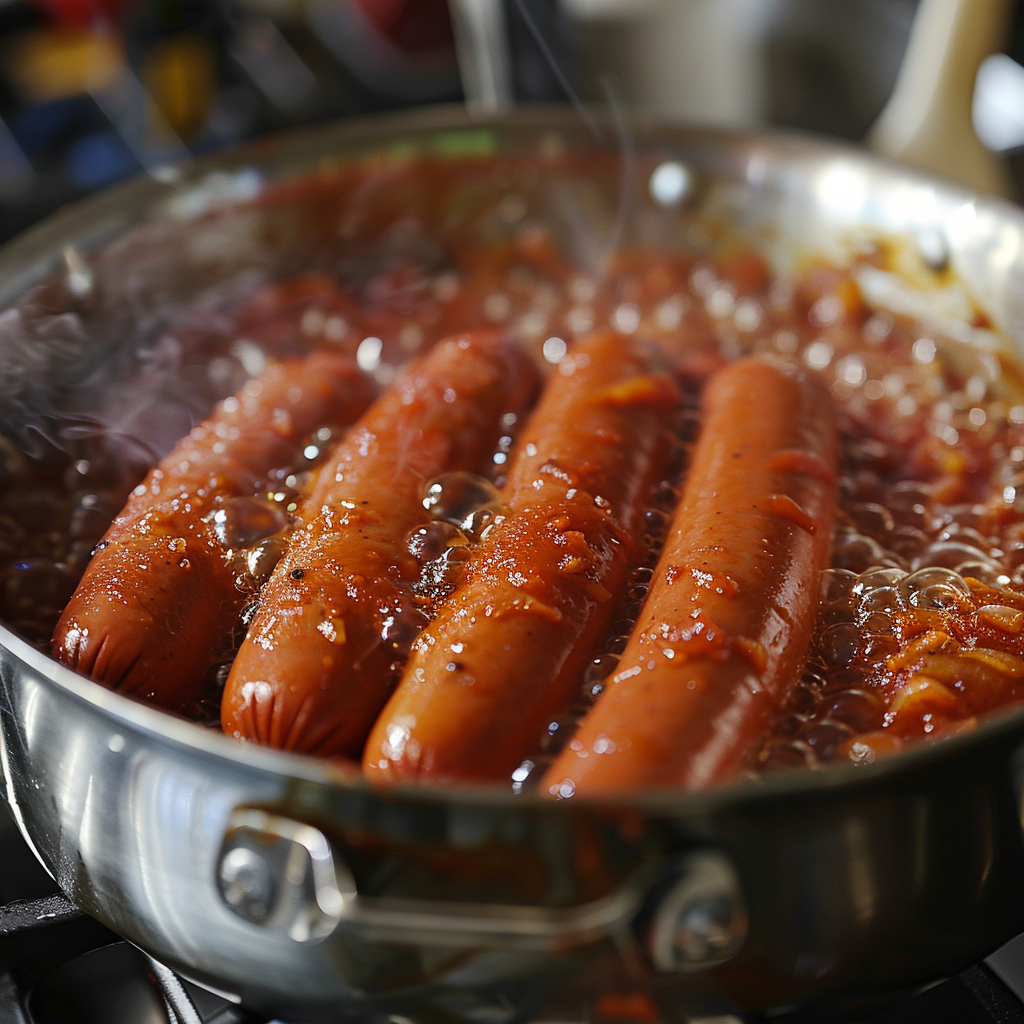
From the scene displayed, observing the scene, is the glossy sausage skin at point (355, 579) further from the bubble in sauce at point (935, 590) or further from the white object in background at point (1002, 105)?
the white object in background at point (1002, 105)

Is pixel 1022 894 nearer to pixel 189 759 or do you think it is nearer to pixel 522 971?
pixel 522 971

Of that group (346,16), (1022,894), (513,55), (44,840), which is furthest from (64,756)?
(346,16)

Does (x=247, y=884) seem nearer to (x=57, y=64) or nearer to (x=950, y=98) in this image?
(x=950, y=98)

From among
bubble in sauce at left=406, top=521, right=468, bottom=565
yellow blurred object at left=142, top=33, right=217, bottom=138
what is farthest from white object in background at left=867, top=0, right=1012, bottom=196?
yellow blurred object at left=142, top=33, right=217, bottom=138

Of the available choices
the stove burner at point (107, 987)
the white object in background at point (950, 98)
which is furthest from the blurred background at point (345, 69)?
the stove burner at point (107, 987)

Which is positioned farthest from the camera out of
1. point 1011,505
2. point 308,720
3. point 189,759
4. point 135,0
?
point 135,0

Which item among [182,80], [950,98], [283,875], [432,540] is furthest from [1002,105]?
[283,875]

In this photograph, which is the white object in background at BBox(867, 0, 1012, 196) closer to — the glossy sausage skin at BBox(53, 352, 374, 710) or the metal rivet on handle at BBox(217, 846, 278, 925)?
the glossy sausage skin at BBox(53, 352, 374, 710)

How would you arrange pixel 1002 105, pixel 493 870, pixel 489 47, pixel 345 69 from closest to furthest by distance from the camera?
1. pixel 493 870
2. pixel 489 47
3. pixel 1002 105
4. pixel 345 69
